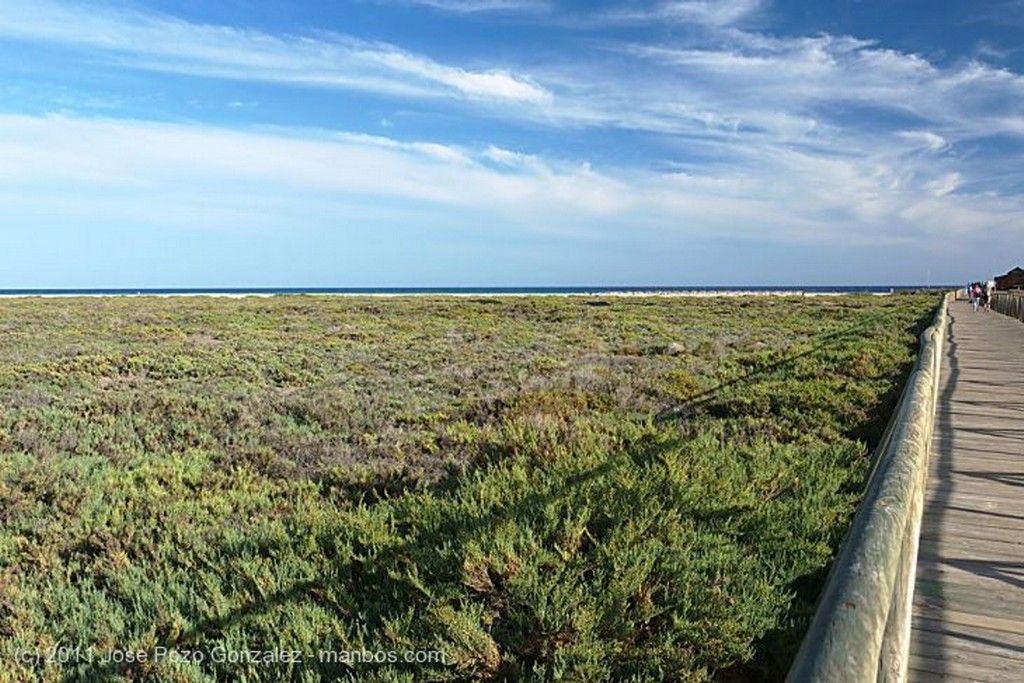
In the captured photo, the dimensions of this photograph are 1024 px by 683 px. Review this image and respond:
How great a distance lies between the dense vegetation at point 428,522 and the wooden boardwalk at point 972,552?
593 millimetres

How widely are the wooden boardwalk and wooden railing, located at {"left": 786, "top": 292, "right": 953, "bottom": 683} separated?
295mm

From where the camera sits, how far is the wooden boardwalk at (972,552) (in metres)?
3.11

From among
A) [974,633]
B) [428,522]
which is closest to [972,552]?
[974,633]

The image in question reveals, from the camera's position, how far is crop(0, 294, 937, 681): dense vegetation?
11.3 ft

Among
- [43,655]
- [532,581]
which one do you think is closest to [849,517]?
[532,581]

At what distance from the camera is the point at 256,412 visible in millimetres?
10594

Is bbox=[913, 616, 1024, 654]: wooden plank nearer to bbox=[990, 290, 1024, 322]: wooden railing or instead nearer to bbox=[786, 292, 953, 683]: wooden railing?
bbox=[786, 292, 953, 683]: wooden railing

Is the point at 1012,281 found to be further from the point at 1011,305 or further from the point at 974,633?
the point at 974,633

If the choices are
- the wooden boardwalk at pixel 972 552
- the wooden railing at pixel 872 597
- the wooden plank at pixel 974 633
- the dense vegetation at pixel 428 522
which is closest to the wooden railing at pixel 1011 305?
the dense vegetation at pixel 428 522

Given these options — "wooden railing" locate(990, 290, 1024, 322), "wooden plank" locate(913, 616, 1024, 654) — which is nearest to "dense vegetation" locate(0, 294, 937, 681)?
"wooden plank" locate(913, 616, 1024, 654)

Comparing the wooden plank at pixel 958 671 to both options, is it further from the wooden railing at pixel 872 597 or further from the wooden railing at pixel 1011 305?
the wooden railing at pixel 1011 305

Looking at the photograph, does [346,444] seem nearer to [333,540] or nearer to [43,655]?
[333,540]

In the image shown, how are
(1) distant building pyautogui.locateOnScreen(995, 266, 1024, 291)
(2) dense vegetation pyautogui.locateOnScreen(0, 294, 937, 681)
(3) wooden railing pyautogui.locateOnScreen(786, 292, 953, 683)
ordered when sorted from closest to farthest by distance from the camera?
(3) wooden railing pyautogui.locateOnScreen(786, 292, 953, 683)
(2) dense vegetation pyautogui.locateOnScreen(0, 294, 937, 681)
(1) distant building pyautogui.locateOnScreen(995, 266, 1024, 291)

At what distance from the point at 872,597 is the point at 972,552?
2999 millimetres
